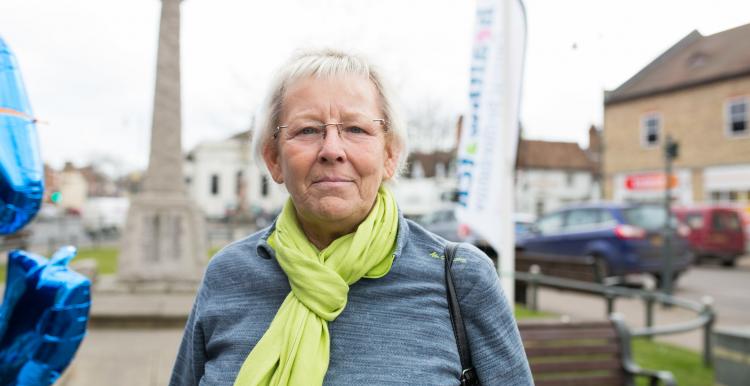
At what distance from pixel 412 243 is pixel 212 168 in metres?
53.6

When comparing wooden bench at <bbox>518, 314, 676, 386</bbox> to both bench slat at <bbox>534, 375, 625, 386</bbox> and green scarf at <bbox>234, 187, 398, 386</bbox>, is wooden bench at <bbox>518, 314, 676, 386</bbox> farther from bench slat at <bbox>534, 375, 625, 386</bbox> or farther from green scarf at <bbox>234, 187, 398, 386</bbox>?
green scarf at <bbox>234, 187, 398, 386</bbox>

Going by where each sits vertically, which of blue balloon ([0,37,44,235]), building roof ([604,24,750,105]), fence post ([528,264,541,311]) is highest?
building roof ([604,24,750,105])

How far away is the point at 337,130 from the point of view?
149 centimetres

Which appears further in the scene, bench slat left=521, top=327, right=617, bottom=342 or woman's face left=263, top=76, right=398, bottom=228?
bench slat left=521, top=327, right=617, bottom=342

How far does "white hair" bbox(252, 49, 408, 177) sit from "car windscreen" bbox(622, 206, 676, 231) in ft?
31.6

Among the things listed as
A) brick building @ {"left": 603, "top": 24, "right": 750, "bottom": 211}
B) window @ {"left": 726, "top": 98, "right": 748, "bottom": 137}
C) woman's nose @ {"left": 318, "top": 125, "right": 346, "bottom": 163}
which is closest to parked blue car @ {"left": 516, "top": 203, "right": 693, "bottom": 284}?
brick building @ {"left": 603, "top": 24, "right": 750, "bottom": 211}

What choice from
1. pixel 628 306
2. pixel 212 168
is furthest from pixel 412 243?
pixel 212 168

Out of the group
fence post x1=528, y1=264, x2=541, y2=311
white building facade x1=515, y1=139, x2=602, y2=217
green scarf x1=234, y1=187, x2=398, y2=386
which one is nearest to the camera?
green scarf x1=234, y1=187, x2=398, y2=386

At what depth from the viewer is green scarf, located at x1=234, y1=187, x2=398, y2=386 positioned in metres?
1.39

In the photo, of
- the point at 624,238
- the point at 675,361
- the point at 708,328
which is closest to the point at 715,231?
the point at 624,238

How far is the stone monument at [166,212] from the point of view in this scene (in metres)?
8.45

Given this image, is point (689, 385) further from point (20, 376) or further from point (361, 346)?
point (20, 376)

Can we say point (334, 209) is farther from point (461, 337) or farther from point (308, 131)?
point (461, 337)

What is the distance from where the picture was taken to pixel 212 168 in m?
53.1
